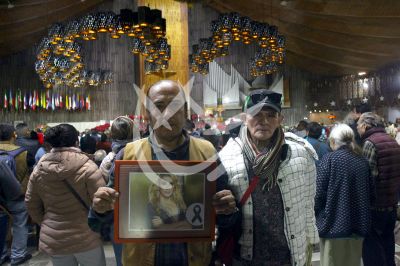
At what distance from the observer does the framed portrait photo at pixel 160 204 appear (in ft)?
4.63

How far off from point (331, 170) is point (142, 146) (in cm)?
191

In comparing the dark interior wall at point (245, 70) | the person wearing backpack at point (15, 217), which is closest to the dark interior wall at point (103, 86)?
the dark interior wall at point (245, 70)

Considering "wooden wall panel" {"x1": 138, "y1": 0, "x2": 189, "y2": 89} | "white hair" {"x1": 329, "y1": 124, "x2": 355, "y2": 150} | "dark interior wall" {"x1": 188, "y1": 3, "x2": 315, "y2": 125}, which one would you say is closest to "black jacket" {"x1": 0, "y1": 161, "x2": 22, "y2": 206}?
"white hair" {"x1": 329, "y1": 124, "x2": 355, "y2": 150}

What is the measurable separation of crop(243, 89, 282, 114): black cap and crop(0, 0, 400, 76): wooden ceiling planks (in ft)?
28.9

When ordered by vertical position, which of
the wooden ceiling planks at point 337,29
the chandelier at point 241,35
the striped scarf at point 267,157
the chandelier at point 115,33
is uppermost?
the wooden ceiling planks at point 337,29

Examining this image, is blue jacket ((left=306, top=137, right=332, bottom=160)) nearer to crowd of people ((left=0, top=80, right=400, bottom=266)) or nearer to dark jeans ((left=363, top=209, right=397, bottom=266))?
crowd of people ((left=0, top=80, right=400, bottom=266))

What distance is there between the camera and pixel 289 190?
1726 mm

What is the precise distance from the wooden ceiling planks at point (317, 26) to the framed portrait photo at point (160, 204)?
9.41 metres

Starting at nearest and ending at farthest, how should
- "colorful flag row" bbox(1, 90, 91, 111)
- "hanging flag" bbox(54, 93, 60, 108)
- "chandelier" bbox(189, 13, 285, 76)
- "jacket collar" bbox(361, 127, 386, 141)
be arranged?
"jacket collar" bbox(361, 127, 386, 141)
"chandelier" bbox(189, 13, 285, 76)
"colorful flag row" bbox(1, 90, 91, 111)
"hanging flag" bbox(54, 93, 60, 108)

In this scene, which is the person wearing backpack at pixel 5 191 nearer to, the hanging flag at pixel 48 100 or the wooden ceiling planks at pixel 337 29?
the wooden ceiling planks at pixel 337 29

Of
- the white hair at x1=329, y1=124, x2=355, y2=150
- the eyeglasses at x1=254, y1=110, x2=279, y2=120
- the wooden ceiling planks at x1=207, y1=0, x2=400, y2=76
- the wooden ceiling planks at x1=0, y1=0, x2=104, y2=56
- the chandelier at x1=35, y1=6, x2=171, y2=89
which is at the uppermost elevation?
the wooden ceiling planks at x1=0, y1=0, x2=104, y2=56

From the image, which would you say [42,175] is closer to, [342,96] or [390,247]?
[390,247]

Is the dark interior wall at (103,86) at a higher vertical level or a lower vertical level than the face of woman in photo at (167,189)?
higher

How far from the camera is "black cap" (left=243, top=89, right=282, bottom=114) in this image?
5.67 feet
